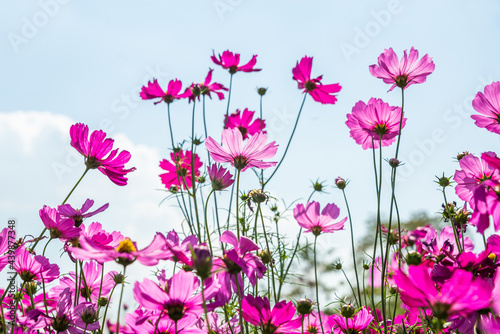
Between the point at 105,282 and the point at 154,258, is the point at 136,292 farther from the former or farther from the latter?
the point at 105,282

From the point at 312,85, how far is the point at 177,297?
1185 mm

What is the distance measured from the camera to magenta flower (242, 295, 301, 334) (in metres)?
0.77

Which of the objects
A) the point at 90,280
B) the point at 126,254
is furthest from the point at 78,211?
the point at 126,254

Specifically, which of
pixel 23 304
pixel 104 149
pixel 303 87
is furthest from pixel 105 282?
pixel 303 87

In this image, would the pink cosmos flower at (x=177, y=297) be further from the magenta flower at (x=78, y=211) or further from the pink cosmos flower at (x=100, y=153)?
the pink cosmos flower at (x=100, y=153)

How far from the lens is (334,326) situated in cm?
97

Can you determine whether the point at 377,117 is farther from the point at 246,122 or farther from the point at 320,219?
the point at 246,122

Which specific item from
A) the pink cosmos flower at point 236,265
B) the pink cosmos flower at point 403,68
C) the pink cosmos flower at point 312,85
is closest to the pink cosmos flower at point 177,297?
the pink cosmos flower at point 236,265

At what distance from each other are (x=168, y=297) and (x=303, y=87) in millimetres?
1205

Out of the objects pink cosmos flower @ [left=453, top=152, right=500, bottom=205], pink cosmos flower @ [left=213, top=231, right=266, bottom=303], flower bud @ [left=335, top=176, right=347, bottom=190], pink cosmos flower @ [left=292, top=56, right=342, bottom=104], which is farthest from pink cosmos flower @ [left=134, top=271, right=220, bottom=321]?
pink cosmos flower @ [left=292, top=56, right=342, bottom=104]

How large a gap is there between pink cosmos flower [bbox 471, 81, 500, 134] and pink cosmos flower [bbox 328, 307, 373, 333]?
463mm

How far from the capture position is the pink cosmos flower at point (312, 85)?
166 cm

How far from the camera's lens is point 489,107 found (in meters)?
0.92

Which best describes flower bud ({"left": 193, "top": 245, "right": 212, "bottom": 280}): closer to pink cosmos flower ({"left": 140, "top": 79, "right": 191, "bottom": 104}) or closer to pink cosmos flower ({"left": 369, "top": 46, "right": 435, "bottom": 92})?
pink cosmos flower ({"left": 369, "top": 46, "right": 435, "bottom": 92})
